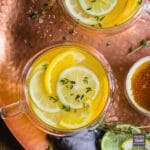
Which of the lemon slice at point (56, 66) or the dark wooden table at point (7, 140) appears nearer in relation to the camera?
the lemon slice at point (56, 66)

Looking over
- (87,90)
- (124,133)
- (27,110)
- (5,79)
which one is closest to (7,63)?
(5,79)

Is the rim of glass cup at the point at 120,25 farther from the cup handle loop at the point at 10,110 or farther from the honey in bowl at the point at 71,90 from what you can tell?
the cup handle loop at the point at 10,110

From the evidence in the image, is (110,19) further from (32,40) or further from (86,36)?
(32,40)

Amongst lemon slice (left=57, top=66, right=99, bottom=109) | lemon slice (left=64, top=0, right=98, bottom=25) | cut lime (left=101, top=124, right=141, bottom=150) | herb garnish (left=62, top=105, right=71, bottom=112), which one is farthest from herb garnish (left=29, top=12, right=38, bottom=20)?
cut lime (left=101, top=124, right=141, bottom=150)

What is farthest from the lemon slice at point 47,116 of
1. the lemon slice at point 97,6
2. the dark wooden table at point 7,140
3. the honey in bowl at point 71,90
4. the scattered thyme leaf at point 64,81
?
the lemon slice at point 97,6

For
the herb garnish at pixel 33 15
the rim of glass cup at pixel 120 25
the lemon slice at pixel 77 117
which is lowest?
the lemon slice at pixel 77 117

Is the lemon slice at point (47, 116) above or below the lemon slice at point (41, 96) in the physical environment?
below
